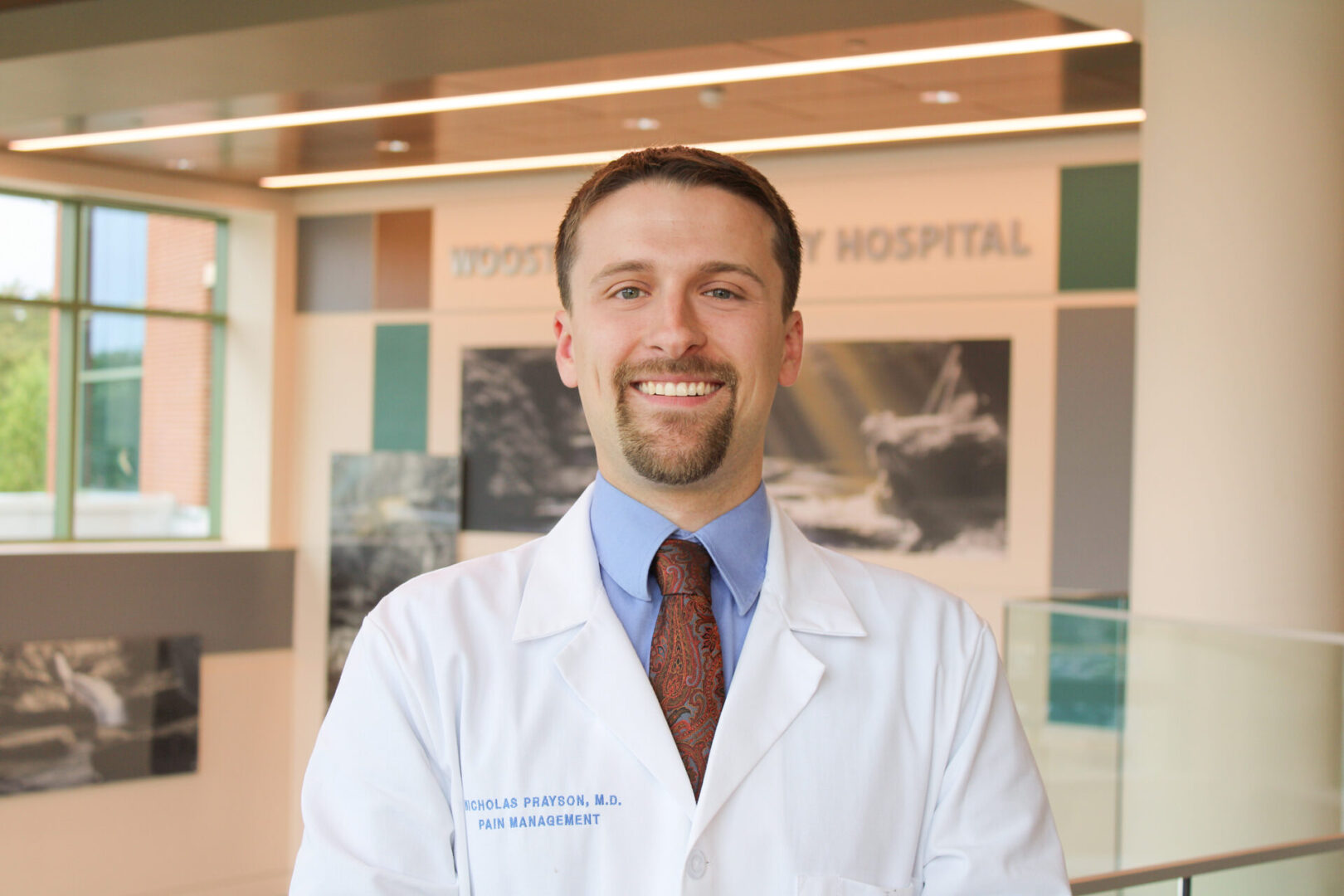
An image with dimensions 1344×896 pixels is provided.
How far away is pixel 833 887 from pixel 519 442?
10512mm

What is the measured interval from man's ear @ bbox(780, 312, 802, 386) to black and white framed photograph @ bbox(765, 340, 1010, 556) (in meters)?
7.86

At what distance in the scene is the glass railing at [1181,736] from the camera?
16.9 ft

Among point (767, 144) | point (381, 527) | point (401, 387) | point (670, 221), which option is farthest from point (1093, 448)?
point (670, 221)

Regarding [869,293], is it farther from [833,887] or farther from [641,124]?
[833,887]

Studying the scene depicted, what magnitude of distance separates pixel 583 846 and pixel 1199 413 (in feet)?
14.1

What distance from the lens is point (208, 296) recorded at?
1352 centimetres

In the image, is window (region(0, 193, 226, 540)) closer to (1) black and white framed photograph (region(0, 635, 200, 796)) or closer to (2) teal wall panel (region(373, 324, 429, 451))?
(1) black and white framed photograph (region(0, 635, 200, 796))

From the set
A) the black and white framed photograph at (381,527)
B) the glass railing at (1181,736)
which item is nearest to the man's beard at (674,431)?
the glass railing at (1181,736)

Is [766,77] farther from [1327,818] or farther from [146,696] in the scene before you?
[146,696]

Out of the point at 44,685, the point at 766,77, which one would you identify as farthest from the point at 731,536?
the point at 44,685

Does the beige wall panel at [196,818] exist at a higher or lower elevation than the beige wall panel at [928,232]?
lower

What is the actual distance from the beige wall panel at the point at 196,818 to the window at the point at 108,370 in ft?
5.29

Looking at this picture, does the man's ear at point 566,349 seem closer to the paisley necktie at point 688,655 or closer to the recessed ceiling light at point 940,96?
the paisley necktie at point 688,655

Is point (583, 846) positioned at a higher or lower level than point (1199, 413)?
lower
